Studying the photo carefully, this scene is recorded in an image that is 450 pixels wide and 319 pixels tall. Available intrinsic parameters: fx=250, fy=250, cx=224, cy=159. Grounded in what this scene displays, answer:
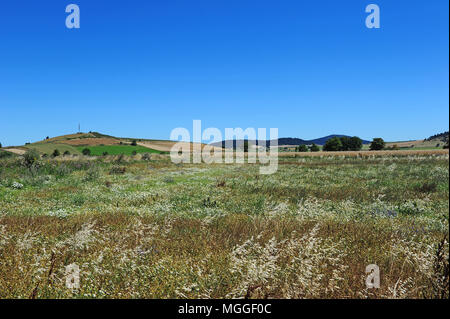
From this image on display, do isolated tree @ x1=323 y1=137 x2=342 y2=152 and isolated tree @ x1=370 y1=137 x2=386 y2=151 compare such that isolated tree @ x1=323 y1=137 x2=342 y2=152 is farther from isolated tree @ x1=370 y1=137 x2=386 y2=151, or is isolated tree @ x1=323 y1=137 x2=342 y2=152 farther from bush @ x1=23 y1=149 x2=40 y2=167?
bush @ x1=23 y1=149 x2=40 y2=167

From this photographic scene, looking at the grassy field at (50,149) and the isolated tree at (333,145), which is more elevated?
the isolated tree at (333,145)

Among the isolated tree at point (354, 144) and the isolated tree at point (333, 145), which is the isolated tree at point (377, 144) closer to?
the isolated tree at point (354, 144)

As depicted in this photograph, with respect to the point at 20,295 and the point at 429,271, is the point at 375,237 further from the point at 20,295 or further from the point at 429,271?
the point at 20,295

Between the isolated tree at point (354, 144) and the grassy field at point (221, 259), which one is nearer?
the grassy field at point (221, 259)

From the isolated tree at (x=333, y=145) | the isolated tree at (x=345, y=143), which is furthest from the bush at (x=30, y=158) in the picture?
the isolated tree at (x=345, y=143)

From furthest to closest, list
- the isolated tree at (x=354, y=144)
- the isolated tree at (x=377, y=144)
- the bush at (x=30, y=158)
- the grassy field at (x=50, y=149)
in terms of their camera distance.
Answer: the isolated tree at (x=354, y=144) → the isolated tree at (x=377, y=144) → the grassy field at (x=50, y=149) → the bush at (x=30, y=158)

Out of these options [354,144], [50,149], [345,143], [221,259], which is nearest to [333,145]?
[345,143]

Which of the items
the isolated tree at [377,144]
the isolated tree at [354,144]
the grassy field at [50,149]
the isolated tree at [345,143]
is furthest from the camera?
the isolated tree at [354,144]

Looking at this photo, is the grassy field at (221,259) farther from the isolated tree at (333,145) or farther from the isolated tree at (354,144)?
the isolated tree at (354,144)

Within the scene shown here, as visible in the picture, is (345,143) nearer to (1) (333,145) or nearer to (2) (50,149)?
(1) (333,145)

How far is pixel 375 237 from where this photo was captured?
20.2 ft

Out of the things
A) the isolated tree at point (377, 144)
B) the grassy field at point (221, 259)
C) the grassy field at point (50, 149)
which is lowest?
the grassy field at point (221, 259)

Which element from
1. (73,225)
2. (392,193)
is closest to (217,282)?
(73,225)
